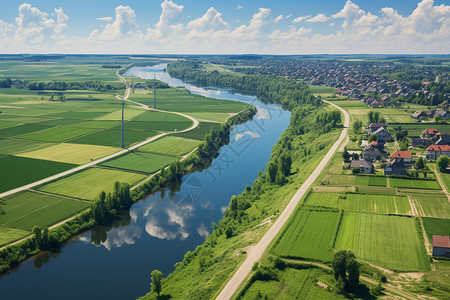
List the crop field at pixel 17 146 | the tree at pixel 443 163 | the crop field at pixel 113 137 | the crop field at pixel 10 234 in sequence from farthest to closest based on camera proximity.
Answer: the crop field at pixel 113 137 < the crop field at pixel 17 146 < the tree at pixel 443 163 < the crop field at pixel 10 234

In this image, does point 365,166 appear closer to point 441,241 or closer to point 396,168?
point 396,168

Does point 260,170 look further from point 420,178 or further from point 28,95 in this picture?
point 28,95

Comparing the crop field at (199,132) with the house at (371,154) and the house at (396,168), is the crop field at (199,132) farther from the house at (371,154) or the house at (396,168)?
the house at (396,168)

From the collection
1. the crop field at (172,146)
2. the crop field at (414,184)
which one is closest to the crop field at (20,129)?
the crop field at (172,146)

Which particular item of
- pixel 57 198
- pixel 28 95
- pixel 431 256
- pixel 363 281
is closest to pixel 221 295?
pixel 363 281

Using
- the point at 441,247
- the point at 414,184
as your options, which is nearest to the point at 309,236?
the point at 441,247

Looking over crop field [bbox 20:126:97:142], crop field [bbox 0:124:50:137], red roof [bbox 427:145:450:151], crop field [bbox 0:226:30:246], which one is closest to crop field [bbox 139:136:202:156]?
crop field [bbox 20:126:97:142]
